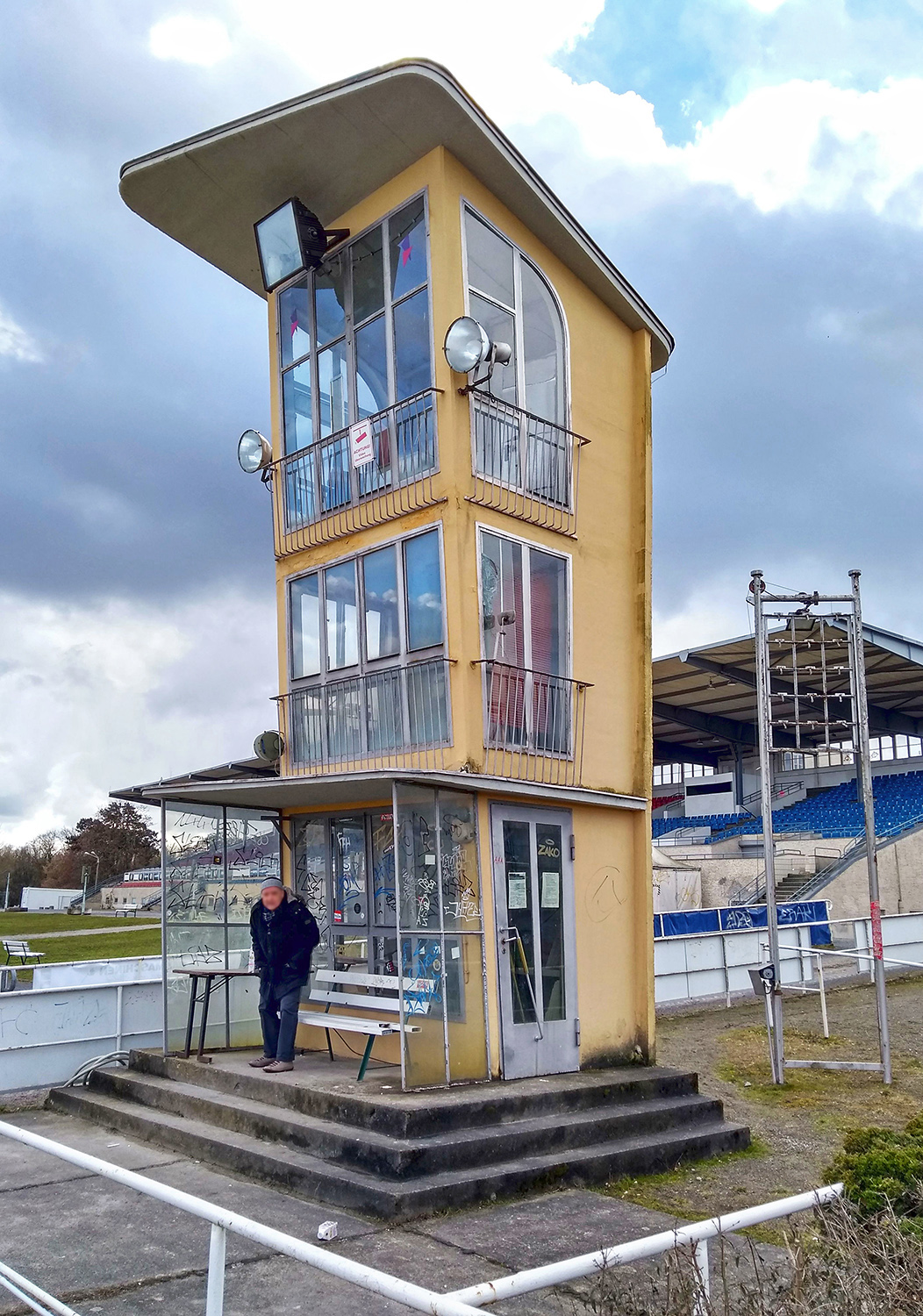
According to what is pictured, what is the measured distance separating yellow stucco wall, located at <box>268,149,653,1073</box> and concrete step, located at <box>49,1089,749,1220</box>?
151 cm

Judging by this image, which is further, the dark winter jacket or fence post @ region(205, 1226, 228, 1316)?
the dark winter jacket

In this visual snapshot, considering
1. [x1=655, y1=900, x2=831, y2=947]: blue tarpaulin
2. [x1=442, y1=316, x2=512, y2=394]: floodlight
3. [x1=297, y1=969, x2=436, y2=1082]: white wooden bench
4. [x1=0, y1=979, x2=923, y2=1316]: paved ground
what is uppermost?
[x1=442, y1=316, x2=512, y2=394]: floodlight

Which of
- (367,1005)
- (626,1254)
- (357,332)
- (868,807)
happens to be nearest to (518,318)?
(357,332)

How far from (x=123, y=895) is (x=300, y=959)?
56977mm

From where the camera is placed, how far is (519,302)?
11.5m

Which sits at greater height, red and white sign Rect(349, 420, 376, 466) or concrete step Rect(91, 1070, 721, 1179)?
red and white sign Rect(349, 420, 376, 466)

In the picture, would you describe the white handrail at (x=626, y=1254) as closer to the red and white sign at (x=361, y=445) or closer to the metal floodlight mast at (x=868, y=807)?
the metal floodlight mast at (x=868, y=807)

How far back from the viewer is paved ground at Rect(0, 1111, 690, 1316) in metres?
5.74

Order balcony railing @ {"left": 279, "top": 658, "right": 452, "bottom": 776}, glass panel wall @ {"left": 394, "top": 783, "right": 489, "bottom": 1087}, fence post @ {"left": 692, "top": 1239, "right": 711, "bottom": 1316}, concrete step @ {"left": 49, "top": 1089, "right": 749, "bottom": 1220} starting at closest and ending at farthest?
fence post @ {"left": 692, "top": 1239, "right": 711, "bottom": 1316} → concrete step @ {"left": 49, "top": 1089, "right": 749, "bottom": 1220} → glass panel wall @ {"left": 394, "top": 783, "right": 489, "bottom": 1087} → balcony railing @ {"left": 279, "top": 658, "right": 452, "bottom": 776}

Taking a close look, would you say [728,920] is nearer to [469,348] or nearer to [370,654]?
[370,654]


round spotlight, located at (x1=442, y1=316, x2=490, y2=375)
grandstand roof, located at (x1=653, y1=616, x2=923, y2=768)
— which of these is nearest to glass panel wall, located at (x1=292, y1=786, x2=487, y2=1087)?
round spotlight, located at (x1=442, y1=316, x2=490, y2=375)

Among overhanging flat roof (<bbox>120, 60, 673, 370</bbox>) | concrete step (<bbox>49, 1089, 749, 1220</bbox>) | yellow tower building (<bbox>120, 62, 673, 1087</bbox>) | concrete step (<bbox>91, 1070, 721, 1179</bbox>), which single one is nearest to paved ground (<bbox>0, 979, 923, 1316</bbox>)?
concrete step (<bbox>49, 1089, 749, 1220</bbox>)

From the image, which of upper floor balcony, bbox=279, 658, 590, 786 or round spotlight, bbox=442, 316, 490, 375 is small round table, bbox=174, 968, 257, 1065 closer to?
upper floor balcony, bbox=279, 658, 590, 786

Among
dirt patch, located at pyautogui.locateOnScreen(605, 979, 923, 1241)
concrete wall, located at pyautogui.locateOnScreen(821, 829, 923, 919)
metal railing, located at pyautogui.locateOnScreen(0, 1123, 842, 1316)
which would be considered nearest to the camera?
metal railing, located at pyautogui.locateOnScreen(0, 1123, 842, 1316)
